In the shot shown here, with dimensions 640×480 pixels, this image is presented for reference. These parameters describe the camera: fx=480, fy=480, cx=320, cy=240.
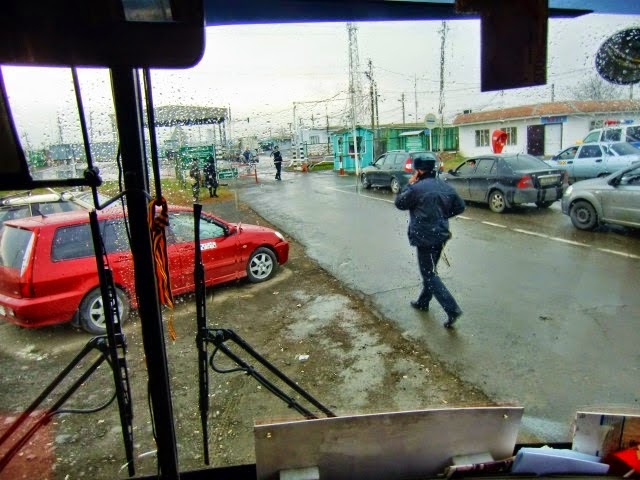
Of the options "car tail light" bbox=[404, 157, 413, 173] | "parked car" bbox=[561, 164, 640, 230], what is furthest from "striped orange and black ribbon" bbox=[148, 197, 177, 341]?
"parked car" bbox=[561, 164, 640, 230]

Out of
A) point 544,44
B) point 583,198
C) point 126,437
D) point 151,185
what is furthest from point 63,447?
point 583,198

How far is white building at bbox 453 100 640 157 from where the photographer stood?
648cm

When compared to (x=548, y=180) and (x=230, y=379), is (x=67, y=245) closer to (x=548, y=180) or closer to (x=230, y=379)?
(x=230, y=379)

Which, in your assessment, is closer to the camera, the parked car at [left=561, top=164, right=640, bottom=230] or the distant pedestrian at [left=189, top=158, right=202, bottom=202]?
the distant pedestrian at [left=189, top=158, right=202, bottom=202]

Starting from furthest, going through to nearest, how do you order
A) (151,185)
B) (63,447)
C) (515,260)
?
(515,260), (63,447), (151,185)

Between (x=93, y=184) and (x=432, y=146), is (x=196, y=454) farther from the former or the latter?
(x=432, y=146)

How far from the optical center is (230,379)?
317 cm

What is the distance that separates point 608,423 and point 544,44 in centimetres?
119

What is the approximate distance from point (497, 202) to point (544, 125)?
2.07 m

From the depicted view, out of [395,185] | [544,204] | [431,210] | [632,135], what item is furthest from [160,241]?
[632,135]

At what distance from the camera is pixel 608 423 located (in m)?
1.45

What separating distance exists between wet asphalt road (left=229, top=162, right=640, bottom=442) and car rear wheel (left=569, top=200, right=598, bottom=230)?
198 millimetres

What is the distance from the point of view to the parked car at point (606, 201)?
7.18 m

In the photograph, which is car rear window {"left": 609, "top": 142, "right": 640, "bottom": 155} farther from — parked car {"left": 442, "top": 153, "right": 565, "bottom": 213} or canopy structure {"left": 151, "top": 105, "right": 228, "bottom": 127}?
canopy structure {"left": 151, "top": 105, "right": 228, "bottom": 127}
